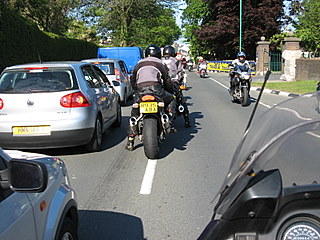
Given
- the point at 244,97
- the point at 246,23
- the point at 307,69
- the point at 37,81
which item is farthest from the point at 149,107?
the point at 246,23

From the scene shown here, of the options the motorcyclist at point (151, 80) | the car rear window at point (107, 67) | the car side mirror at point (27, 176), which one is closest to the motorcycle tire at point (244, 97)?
the car rear window at point (107, 67)

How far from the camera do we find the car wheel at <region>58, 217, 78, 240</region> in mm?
2955

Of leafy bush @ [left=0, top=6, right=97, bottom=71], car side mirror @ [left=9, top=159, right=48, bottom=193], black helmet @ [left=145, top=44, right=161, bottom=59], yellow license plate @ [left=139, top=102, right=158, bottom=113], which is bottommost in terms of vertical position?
yellow license plate @ [left=139, top=102, right=158, bottom=113]

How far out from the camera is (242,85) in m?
13.9

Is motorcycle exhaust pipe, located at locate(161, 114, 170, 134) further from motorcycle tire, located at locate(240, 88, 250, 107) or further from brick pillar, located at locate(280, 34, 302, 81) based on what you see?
brick pillar, located at locate(280, 34, 302, 81)

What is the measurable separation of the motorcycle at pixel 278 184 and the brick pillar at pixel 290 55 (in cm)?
2392

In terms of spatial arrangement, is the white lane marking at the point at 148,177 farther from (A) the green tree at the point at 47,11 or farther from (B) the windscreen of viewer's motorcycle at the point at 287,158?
(A) the green tree at the point at 47,11

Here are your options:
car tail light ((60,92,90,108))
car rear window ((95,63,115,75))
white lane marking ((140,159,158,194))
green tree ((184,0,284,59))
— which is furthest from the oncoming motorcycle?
green tree ((184,0,284,59))

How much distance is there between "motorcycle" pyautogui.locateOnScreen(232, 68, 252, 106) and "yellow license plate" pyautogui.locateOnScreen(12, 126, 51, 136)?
27.0ft

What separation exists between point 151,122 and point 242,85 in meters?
7.66

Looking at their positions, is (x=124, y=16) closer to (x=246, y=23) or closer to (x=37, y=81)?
(x=246, y=23)

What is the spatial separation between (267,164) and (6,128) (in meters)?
5.58

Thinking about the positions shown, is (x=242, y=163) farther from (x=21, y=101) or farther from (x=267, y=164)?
(x=21, y=101)

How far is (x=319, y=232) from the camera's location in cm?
208
